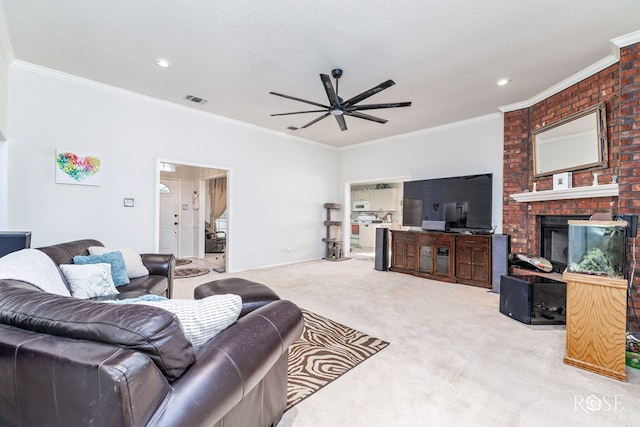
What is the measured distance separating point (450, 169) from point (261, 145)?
145 inches

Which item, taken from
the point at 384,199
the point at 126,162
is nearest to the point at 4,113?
the point at 126,162

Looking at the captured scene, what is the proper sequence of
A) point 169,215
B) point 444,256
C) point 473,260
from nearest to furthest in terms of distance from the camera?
point 473,260 < point 444,256 < point 169,215

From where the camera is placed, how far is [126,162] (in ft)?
13.6

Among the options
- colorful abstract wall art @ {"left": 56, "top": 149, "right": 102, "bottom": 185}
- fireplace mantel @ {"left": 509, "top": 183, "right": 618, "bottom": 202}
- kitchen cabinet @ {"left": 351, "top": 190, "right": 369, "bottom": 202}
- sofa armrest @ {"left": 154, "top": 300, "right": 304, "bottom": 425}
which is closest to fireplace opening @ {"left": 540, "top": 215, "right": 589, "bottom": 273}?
fireplace mantel @ {"left": 509, "top": 183, "right": 618, "bottom": 202}

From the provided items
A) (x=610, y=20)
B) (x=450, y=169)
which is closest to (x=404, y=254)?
(x=450, y=169)

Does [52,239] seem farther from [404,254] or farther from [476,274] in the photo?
[476,274]

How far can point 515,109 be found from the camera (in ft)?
14.7

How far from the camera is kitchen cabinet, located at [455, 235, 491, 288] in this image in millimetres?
4426

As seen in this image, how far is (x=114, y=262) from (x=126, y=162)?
208 cm

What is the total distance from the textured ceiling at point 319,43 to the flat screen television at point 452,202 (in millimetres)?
1378

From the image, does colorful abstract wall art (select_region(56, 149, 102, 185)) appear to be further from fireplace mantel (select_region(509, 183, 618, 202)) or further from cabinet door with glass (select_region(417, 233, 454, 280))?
fireplace mantel (select_region(509, 183, 618, 202))

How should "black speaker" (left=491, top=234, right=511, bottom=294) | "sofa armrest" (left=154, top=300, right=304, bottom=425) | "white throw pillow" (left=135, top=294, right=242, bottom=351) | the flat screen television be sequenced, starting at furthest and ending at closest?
the flat screen television, "black speaker" (left=491, top=234, right=511, bottom=294), "white throw pillow" (left=135, top=294, right=242, bottom=351), "sofa armrest" (left=154, top=300, right=304, bottom=425)

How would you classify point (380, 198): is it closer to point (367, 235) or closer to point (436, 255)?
point (367, 235)

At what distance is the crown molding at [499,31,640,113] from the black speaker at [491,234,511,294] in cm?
202
